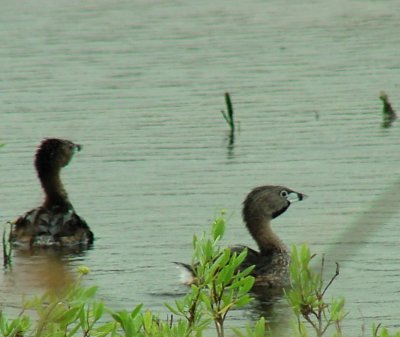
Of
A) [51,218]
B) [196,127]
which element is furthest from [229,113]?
[51,218]

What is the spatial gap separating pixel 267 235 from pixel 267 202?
501 millimetres

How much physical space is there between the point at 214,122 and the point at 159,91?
2.38 meters

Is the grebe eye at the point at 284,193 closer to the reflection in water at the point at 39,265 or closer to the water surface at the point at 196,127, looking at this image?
the water surface at the point at 196,127

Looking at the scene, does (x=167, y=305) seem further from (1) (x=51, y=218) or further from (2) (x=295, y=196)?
(1) (x=51, y=218)

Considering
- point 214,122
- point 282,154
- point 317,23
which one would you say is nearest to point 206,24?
point 317,23

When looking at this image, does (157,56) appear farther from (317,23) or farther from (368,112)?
(368,112)

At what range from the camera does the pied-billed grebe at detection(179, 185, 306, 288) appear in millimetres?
12797

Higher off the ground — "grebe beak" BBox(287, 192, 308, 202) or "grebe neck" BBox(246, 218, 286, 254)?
"grebe beak" BBox(287, 192, 308, 202)

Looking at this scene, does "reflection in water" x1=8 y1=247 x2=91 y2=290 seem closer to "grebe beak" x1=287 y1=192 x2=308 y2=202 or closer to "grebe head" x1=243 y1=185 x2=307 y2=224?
"grebe head" x1=243 y1=185 x2=307 y2=224

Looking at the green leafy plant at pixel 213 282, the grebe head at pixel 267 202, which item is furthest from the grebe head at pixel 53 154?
the green leafy plant at pixel 213 282

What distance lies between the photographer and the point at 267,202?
1386 centimetres

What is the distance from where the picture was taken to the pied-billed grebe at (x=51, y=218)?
14.1 m

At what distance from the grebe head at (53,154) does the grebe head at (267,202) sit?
266 cm

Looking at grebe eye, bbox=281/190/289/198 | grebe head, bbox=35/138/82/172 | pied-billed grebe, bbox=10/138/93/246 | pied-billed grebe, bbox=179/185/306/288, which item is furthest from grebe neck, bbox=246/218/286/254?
grebe head, bbox=35/138/82/172
